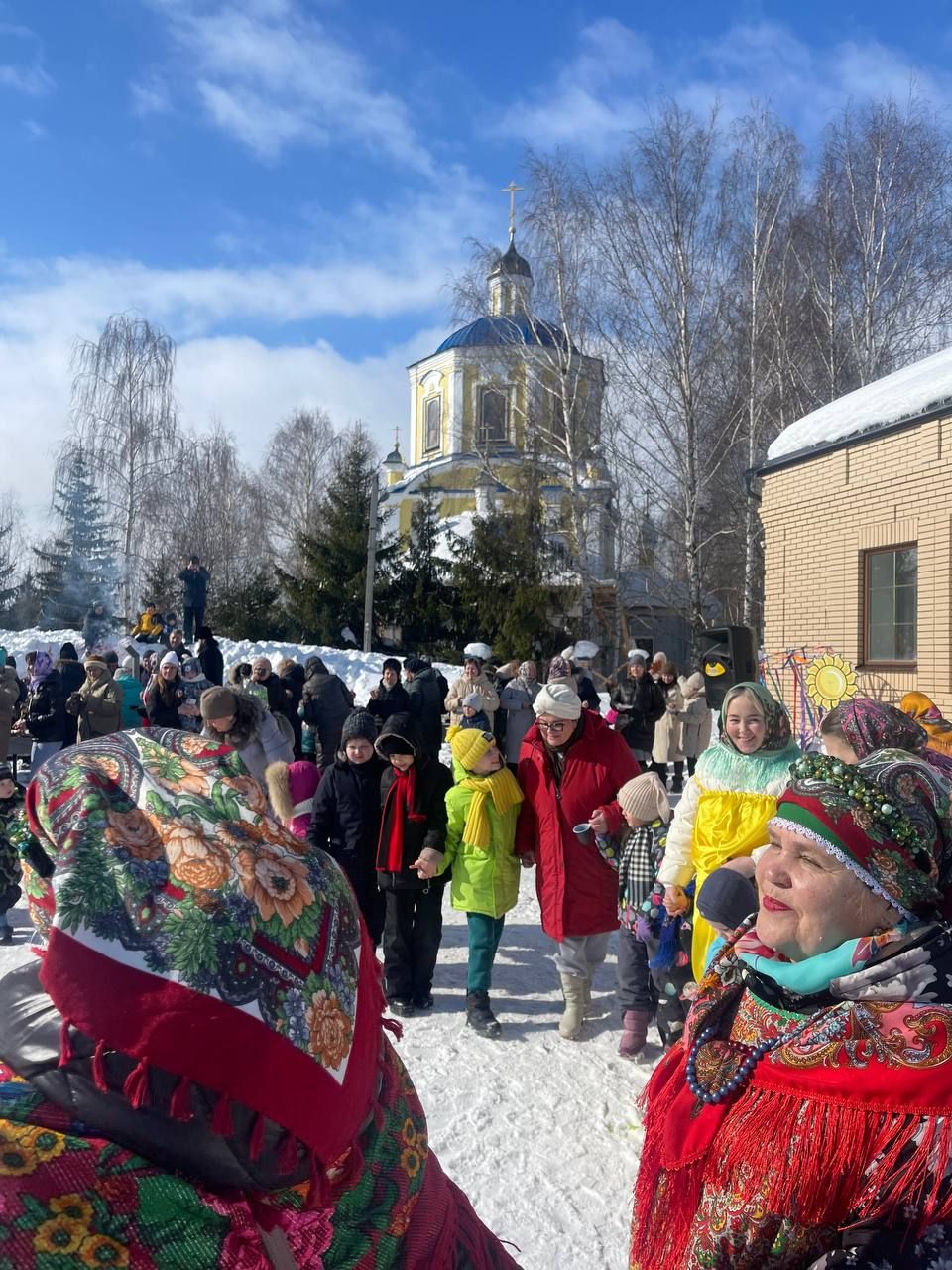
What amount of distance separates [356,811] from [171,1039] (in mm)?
4296

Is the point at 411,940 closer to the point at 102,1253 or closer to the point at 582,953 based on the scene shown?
the point at 582,953

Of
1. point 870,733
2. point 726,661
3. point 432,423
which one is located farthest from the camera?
point 432,423

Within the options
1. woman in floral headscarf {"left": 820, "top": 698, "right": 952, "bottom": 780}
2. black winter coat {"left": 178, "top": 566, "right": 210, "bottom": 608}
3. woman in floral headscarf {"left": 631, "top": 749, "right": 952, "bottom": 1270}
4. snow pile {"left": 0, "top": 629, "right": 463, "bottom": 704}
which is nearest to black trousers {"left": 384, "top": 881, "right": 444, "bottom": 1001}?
woman in floral headscarf {"left": 820, "top": 698, "right": 952, "bottom": 780}

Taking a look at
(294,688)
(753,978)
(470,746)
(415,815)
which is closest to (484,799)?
(470,746)

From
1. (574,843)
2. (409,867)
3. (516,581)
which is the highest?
(516,581)

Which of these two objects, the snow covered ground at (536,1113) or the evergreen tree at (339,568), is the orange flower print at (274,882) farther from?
the evergreen tree at (339,568)

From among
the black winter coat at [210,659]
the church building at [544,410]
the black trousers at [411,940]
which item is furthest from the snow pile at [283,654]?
the black trousers at [411,940]

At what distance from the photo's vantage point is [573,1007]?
4699mm

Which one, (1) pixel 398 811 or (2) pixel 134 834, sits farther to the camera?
(1) pixel 398 811

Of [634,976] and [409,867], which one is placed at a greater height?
[409,867]

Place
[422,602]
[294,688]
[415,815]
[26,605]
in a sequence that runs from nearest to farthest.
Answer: [415,815] < [294,688] < [422,602] < [26,605]

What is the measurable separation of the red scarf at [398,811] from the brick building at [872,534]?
22.4 ft

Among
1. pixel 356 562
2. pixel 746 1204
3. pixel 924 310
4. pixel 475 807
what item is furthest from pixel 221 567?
pixel 746 1204

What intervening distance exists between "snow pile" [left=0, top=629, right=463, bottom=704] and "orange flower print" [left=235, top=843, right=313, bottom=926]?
1604cm
